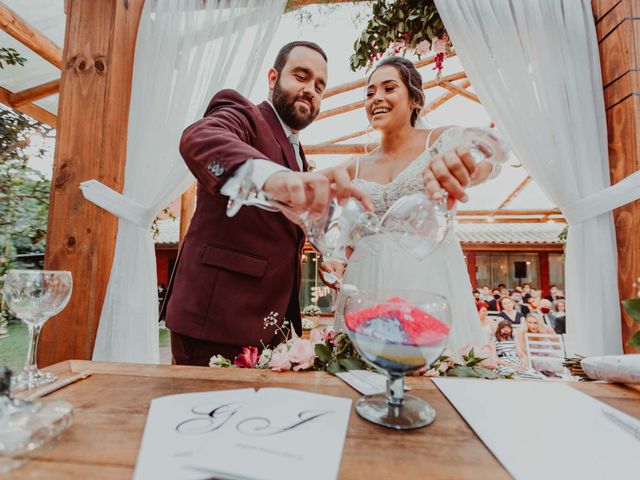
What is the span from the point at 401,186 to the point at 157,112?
121 cm

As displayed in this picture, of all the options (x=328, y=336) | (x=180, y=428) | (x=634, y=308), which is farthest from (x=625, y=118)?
(x=180, y=428)

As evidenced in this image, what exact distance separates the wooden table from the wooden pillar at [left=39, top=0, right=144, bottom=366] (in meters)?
0.92

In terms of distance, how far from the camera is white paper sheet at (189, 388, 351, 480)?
0.40m

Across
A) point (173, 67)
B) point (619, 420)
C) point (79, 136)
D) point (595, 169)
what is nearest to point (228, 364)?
point (619, 420)

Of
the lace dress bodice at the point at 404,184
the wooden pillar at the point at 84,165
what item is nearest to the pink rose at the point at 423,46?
the lace dress bodice at the point at 404,184

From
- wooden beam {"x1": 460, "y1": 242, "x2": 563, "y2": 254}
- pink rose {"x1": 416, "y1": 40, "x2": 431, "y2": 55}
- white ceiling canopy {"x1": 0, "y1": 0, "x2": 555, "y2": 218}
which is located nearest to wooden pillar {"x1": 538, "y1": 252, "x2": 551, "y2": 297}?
wooden beam {"x1": 460, "y1": 242, "x2": 563, "y2": 254}

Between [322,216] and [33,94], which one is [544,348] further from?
[33,94]

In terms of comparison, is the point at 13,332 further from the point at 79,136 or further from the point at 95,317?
the point at 79,136

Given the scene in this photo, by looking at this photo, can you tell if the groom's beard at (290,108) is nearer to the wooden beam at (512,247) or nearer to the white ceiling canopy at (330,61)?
the white ceiling canopy at (330,61)

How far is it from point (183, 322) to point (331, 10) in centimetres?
208

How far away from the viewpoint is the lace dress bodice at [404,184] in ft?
4.96

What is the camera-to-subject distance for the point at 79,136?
159cm

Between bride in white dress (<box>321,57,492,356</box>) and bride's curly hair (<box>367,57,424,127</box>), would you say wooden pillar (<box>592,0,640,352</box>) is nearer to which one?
bride in white dress (<box>321,57,492,356</box>)

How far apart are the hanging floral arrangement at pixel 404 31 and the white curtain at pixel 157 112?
53cm
